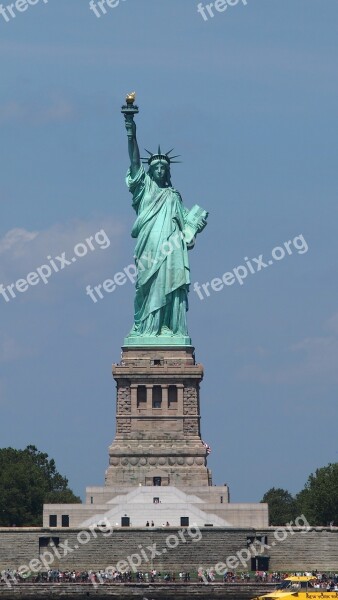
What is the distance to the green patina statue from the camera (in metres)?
103

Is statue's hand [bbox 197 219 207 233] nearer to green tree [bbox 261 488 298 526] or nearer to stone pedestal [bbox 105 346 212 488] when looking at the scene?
stone pedestal [bbox 105 346 212 488]

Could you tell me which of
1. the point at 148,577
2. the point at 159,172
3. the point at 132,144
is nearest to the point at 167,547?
the point at 148,577

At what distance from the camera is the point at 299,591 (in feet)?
267

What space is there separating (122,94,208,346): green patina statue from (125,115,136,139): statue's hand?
98 cm

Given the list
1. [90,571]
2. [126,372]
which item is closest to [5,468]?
[126,372]

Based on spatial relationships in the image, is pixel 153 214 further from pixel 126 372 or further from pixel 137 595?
pixel 137 595

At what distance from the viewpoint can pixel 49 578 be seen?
8981 centimetres

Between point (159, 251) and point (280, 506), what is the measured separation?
31.4 m

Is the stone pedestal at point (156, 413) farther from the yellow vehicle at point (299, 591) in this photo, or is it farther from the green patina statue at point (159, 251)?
the yellow vehicle at point (299, 591)

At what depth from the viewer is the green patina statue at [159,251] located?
4050 inches

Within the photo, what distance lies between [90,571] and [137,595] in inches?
179

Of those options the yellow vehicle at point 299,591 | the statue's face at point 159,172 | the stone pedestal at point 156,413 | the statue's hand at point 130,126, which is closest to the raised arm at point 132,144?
the statue's hand at point 130,126

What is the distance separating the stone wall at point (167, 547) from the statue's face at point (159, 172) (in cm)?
1778

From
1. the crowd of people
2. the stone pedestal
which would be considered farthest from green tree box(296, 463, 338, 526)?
the crowd of people
